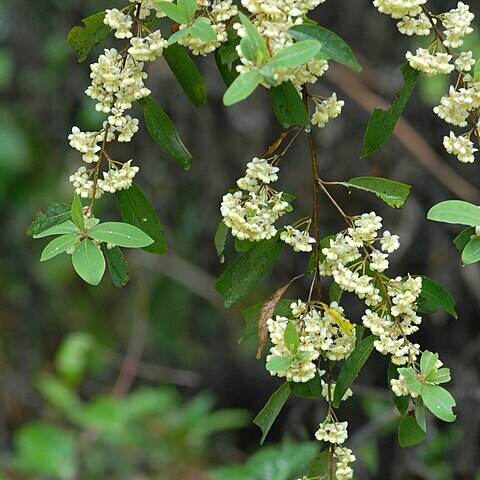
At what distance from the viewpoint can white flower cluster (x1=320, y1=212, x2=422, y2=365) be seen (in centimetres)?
81

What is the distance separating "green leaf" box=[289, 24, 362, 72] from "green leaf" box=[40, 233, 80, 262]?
277 mm

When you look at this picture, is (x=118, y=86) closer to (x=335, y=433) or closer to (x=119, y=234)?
(x=119, y=234)

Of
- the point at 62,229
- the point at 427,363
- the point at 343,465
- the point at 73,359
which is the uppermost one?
the point at 62,229

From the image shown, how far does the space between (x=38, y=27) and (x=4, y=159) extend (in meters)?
0.49

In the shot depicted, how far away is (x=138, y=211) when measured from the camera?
0.93 metres

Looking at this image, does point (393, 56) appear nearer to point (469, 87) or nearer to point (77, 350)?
point (77, 350)

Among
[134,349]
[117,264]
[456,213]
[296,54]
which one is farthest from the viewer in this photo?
[134,349]

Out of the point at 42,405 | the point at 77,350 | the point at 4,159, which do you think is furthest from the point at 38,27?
the point at 42,405

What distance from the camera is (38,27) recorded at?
8.28 feet

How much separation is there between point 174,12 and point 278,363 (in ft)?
1.05

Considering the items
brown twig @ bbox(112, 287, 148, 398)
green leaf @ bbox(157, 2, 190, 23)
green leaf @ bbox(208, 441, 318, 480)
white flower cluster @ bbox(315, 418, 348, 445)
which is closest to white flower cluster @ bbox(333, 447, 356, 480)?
white flower cluster @ bbox(315, 418, 348, 445)

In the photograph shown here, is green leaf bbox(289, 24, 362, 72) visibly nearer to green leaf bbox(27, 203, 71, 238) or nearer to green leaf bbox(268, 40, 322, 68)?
green leaf bbox(268, 40, 322, 68)

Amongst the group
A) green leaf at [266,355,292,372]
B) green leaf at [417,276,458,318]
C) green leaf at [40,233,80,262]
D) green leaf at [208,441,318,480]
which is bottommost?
green leaf at [208,441,318,480]

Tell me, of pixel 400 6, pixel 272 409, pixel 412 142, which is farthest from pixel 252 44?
pixel 412 142
